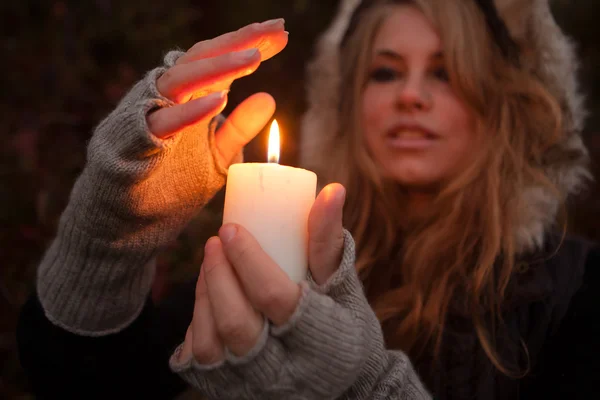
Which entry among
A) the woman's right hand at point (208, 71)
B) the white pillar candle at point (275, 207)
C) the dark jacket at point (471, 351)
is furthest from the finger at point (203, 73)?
the dark jacket at point (471, 351)

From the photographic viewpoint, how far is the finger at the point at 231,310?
1.90 ft

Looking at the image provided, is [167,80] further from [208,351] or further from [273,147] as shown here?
[208,351]

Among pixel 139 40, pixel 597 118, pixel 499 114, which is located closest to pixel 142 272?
pixel 499 114

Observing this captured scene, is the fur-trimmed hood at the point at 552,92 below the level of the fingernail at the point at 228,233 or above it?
below

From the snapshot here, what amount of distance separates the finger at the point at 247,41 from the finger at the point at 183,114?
0.09 meters

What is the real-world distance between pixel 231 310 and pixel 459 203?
828mm

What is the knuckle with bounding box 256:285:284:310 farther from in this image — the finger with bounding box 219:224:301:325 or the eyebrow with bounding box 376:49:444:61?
the eyebrow with bounding box 376:49:444:61

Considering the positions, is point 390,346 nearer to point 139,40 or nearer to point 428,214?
point 428,214

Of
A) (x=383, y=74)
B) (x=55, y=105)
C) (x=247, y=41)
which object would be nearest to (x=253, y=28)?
(x=247, y=41)

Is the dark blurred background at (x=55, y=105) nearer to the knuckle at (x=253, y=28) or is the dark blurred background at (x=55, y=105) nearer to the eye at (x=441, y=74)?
the eye at (x=441, y=74)

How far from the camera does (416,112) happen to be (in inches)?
47.8

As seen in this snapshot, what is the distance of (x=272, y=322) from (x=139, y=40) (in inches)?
57.2

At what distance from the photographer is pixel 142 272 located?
0.95 meters

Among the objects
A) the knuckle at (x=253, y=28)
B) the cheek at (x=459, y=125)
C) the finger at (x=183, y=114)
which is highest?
the knuckle at (x=253, y=28)
